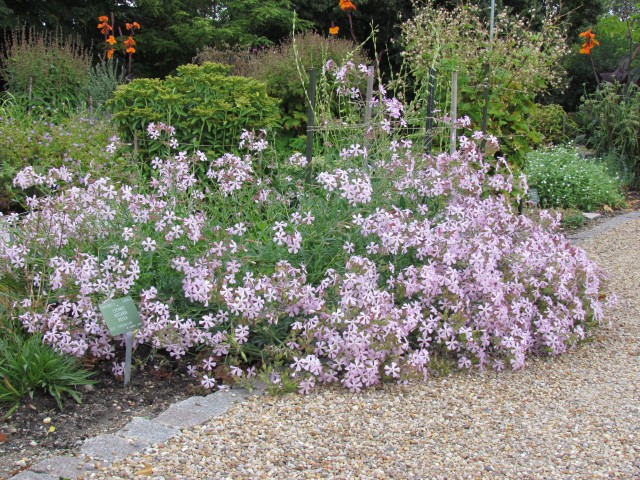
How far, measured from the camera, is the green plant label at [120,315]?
2738mm

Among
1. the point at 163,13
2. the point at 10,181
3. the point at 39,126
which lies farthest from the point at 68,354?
the point at 163,13

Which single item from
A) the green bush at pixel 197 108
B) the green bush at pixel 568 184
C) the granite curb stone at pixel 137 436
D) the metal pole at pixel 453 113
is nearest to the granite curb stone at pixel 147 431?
the granite curb stone at pixel 137 436

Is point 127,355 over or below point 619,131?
below

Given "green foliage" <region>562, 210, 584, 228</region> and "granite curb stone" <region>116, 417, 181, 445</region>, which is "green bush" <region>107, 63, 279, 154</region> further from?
"green foliage" <region>562, 210, 584, 228</region>

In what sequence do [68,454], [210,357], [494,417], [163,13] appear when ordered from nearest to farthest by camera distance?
[68,454]
[494,417]
[210,357]
[163,13]

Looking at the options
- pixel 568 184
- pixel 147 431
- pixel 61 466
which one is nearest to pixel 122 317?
pixel 147 431

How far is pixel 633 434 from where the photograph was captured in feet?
8.77

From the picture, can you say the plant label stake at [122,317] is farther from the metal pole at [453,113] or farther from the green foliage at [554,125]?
the green foliage at [554,125]

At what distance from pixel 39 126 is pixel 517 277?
523cm

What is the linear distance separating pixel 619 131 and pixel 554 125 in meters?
1.27

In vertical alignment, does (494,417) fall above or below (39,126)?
below

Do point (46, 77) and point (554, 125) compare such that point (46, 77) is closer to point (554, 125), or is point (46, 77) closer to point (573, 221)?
point (573, 221)

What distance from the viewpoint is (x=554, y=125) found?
1105cm

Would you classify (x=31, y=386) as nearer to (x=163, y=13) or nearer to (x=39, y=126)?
(x=39, y=126)
